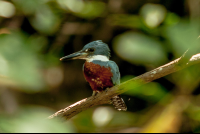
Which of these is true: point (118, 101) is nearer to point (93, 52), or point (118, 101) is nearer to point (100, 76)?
point (100, 76)

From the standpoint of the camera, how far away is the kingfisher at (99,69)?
231cm

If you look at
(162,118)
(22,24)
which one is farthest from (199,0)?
(22,24)

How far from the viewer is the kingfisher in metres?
2.31

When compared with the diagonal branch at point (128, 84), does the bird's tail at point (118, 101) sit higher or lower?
higher

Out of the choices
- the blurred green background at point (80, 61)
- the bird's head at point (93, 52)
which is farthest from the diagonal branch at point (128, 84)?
the bird's head at point (93, 52)

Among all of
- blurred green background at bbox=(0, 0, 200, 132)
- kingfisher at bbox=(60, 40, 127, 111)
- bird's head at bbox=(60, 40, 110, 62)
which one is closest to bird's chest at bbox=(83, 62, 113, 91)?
kingfisher at bbox=(60, 40, 127, 111)

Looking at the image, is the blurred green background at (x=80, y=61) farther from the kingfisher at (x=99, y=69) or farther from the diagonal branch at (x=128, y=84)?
the kingfisher at (x=99, y=69)

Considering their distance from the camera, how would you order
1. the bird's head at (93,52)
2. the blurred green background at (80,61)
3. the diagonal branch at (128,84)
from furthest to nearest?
1. the bird's head at (93,52)
2. the diagonal branch at (128,84)
3. the blurred green background at (80,61)

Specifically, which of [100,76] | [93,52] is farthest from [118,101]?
[93,52]

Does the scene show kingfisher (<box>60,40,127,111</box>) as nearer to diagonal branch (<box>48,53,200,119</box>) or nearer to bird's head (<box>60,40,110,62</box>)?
bird's head (<box>60,40,110,62</box>)

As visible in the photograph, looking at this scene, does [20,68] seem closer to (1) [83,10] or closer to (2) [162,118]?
(1) [83,10]

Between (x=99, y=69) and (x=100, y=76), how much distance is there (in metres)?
0.07

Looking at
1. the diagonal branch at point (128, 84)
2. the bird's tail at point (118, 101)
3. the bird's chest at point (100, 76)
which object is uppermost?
the bird's chest at point (100, 76)

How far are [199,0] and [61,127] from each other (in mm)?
2904
